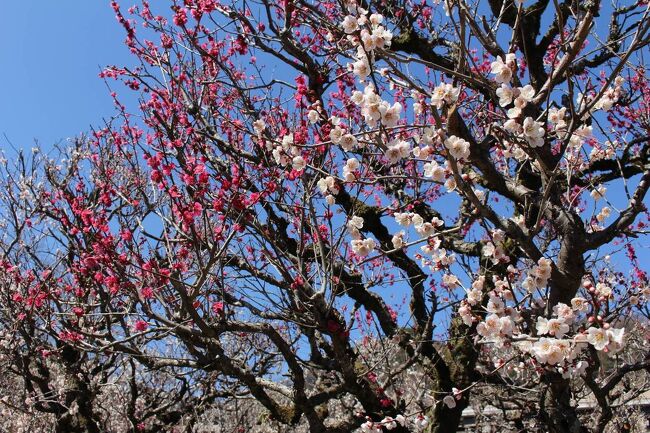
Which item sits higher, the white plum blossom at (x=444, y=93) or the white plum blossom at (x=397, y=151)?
the white plum blossom at (x=444, y=93)

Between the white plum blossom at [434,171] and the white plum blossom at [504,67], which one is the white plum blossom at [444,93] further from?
the white plum blossom at [434,171]

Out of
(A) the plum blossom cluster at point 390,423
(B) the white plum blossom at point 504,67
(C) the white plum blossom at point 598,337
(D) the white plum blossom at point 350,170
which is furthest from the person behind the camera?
(A) the plum blossom cluster at point 390,423

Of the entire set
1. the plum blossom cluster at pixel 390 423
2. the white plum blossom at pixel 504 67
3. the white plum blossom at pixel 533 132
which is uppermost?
the white plum blossom at pixel 504 67

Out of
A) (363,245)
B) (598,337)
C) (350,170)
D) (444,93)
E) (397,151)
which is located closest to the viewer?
(598,337)

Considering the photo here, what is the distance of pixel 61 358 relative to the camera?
6.68 m

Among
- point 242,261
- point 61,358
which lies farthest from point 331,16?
point 61,358

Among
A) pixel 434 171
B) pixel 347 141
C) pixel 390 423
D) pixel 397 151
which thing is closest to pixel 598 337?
pixel 434 171

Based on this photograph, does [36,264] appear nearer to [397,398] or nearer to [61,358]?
[61,358]

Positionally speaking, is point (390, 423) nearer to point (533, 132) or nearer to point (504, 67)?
point (533, 132)

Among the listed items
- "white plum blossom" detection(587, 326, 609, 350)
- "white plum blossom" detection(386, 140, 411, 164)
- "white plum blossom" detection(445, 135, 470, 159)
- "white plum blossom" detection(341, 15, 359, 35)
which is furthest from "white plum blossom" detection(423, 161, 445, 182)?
"white plum blossom" detection(587, 326, 609, 350)

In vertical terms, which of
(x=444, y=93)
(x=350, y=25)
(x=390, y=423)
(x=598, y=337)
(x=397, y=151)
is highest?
(x=350, y=25)

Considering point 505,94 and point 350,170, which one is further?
point 350,170

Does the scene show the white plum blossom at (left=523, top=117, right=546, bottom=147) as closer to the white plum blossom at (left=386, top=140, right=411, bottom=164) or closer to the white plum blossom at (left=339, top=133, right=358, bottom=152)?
the white plum blossom at (left=386, top=140, right=411, bottom=164)

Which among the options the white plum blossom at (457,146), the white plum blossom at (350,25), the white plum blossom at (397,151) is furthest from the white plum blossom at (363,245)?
the white plum blossom at (350,25)
